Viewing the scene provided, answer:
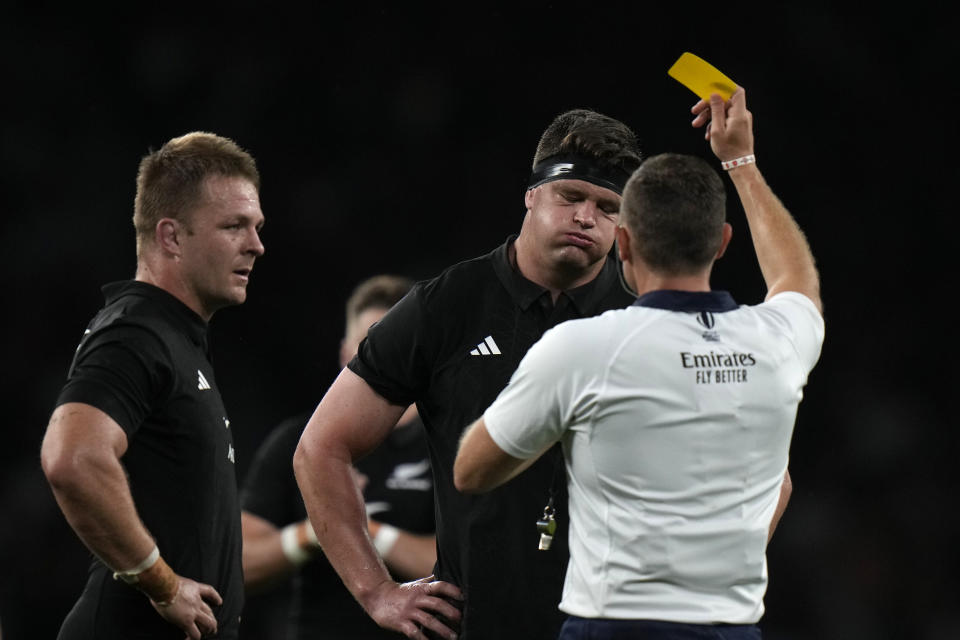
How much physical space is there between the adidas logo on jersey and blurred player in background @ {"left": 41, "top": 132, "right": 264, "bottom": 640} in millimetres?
657

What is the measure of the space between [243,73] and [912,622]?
4881mm

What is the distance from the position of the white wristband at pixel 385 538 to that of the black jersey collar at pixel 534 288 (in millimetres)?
1479

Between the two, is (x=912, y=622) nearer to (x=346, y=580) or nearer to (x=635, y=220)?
(x=346, y=580)

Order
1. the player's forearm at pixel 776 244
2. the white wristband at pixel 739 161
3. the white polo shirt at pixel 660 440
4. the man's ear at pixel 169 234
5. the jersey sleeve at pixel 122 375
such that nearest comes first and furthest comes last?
the white polo shirt at pixel 660 440, the player's forearm at pixel 776 244, the white wristband at pixel 739 161, the jersey sleeve at pixel 122 375, the man's ear at pixel 169 234

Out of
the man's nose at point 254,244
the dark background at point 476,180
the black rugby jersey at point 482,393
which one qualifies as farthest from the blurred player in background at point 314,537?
the dark background at point 476,180

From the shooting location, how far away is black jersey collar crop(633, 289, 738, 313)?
2.00 m

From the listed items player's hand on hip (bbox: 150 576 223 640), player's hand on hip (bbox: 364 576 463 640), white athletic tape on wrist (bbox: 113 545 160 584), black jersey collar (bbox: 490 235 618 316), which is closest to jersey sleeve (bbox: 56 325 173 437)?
white athletic tape on wrist (bbox: 113 545 160 584)

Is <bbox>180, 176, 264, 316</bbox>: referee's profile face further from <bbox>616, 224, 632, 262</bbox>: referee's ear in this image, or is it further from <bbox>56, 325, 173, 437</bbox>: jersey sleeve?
<bbox>616, 224, 632, 262</bbox>: referee's ear

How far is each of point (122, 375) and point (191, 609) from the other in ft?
1.70

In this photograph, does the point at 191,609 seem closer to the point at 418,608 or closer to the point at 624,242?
the point at 418,608

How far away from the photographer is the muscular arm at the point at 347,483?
2.53m

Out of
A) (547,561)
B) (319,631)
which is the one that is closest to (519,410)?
(547,561)

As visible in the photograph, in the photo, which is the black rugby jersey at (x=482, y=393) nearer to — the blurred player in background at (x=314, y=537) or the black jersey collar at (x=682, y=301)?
the black jersey collar at (x=682, y=301)

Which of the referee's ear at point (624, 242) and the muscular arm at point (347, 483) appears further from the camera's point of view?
the muscular arm at point (347, 483)
